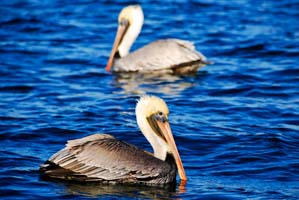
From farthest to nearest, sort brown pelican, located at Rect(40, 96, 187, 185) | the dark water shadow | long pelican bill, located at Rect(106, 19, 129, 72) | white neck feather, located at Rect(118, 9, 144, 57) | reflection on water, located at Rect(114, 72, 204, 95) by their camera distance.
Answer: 1. white neck feather, located at Rect(118, 9, 144, 57)
2. long pelican bill, located at Rect(106, 19, 129, 72)
3. reflection on water, located at Rect(114, 72, 204, 95)
4. brown pelican, located at Rect(40, 96, 187, 185)
5. the dark water shadow

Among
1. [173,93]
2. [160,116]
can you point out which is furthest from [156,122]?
[173,93]

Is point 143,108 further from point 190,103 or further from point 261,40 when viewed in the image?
point 261,40

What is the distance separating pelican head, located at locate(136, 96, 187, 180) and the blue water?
1.16 ft

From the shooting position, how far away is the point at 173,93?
11438 millimetres

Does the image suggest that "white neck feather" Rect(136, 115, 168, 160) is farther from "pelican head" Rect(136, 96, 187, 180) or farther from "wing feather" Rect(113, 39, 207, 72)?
"wing feather" Rect(113, 39, 207, 72)

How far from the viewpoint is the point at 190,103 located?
430 inches

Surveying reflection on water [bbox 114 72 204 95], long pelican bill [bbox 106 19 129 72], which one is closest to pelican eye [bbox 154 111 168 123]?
reflection on water [bbox 114 72 204 95]

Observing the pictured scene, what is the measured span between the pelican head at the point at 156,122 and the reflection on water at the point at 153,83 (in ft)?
11.7

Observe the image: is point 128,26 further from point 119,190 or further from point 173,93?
point 119,190

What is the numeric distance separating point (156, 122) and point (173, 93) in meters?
3.58

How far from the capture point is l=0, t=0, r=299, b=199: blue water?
781 centimetres

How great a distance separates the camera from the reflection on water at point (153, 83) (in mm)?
11625

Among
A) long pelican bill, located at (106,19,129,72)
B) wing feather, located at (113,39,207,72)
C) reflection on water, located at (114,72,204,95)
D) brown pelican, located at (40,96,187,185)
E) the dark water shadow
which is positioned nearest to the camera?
the dark water shadow

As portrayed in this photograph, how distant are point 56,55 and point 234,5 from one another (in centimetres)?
448
